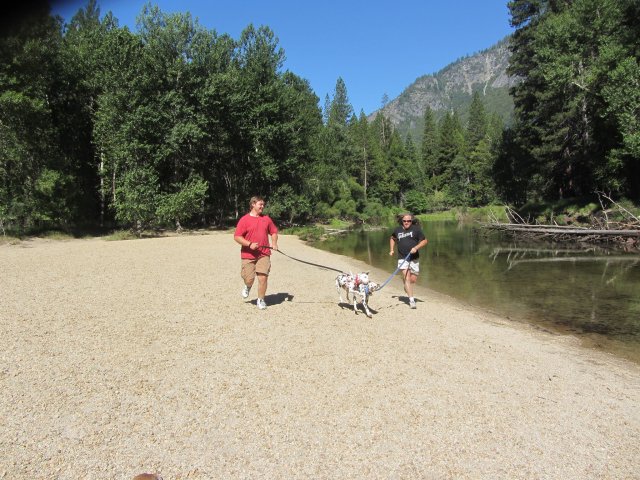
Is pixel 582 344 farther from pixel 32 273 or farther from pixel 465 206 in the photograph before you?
pixel 465 206

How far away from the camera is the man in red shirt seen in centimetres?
854

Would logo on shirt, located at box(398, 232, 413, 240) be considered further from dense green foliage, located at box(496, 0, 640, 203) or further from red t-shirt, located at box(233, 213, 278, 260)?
dense green foliage, located at box(496, 0, 640, 203)

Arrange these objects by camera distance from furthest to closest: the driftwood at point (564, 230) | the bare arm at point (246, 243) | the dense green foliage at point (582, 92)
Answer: the dense green foliage at point (582, 92) < the driftwood at point (564, 230) < the bare arm at point (246, 243)

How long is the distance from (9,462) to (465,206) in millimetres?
77049

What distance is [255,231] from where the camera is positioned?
339 inches

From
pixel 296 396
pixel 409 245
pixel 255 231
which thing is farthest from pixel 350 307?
pixel 296 396

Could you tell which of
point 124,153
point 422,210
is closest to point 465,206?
point 422,210

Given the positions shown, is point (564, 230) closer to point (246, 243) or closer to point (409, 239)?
point (409, 239)

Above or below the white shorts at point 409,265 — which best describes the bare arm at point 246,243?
above

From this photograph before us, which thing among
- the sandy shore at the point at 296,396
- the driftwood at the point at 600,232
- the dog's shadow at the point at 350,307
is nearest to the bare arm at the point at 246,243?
the sandy shore at the point at 296,396

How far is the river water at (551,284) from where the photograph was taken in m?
9.47

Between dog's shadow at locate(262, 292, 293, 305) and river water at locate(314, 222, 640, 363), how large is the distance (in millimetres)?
3941

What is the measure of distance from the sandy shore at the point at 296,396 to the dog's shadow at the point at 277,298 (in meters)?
0.58

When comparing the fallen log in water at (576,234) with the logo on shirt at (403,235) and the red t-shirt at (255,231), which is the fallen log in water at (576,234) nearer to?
the logo on shirt at (403,235)
